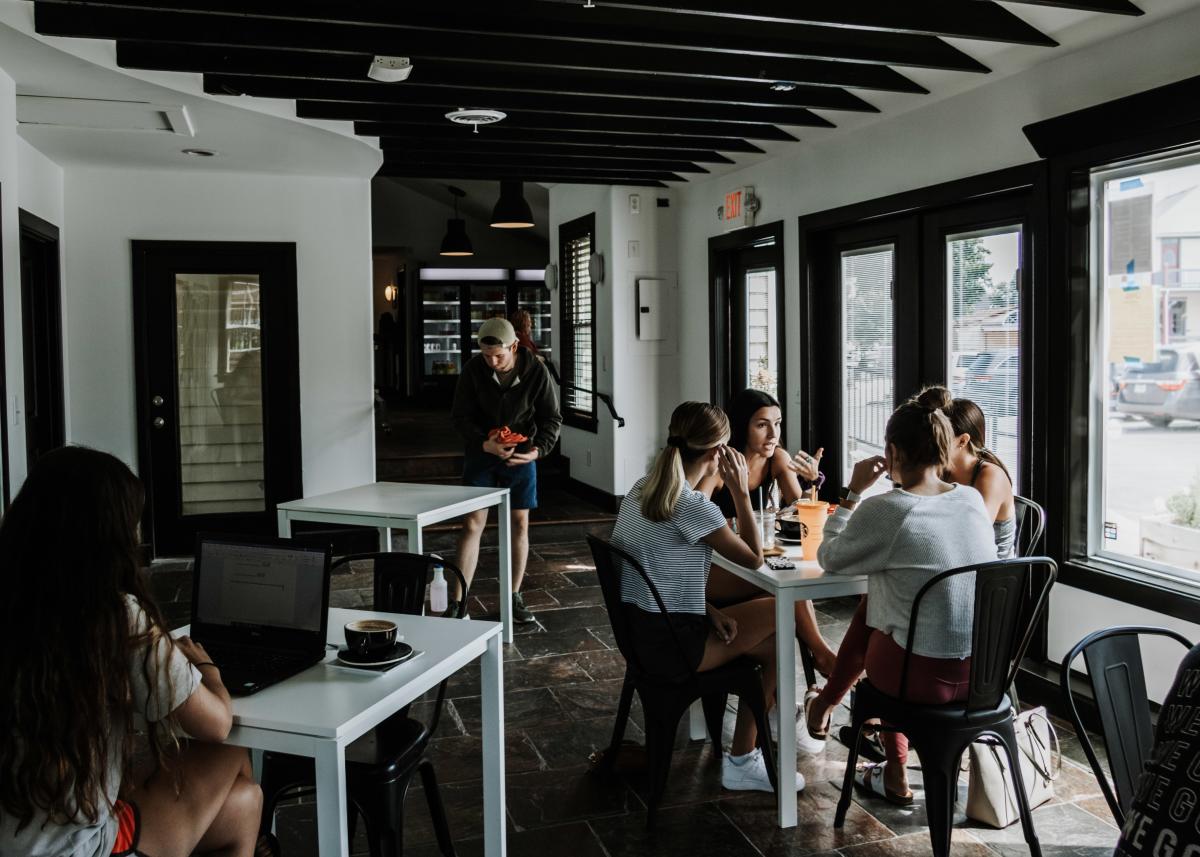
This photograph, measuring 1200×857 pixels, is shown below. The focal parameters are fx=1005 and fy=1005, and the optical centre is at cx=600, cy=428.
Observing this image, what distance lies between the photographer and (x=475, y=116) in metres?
4.96

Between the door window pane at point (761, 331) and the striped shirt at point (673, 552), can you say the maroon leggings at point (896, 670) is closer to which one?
the striped shirt at point (673, 552)

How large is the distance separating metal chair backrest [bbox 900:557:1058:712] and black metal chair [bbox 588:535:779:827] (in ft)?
1.63

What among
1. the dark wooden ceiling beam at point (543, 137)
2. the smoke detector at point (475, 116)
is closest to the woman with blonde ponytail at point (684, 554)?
the smoke detector at point (475, 116)

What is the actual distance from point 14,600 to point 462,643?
1.02 metres

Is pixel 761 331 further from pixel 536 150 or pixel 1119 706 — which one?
pixel 1119 706

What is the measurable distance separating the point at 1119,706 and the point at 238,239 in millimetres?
6160

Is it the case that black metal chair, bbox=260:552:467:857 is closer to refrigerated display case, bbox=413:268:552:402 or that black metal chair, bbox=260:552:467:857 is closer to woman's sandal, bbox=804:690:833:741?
woman's sandal, bbox=804:690:833:741

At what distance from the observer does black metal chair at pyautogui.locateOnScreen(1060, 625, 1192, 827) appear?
1847 mm

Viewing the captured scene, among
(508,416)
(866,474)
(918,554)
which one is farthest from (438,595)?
(918,554)

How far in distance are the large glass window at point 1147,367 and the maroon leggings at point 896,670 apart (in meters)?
1.49

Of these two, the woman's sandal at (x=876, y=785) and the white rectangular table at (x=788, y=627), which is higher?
the white rectangular table at (x=788, y=627)

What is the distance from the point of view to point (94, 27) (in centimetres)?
357

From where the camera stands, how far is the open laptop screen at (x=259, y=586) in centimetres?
231

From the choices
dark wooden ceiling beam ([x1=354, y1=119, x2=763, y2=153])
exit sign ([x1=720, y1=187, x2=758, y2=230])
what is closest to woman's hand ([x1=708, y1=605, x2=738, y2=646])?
dark wooden ceiling beam ([x1=354, y1=119, x2=763, y2=153])
